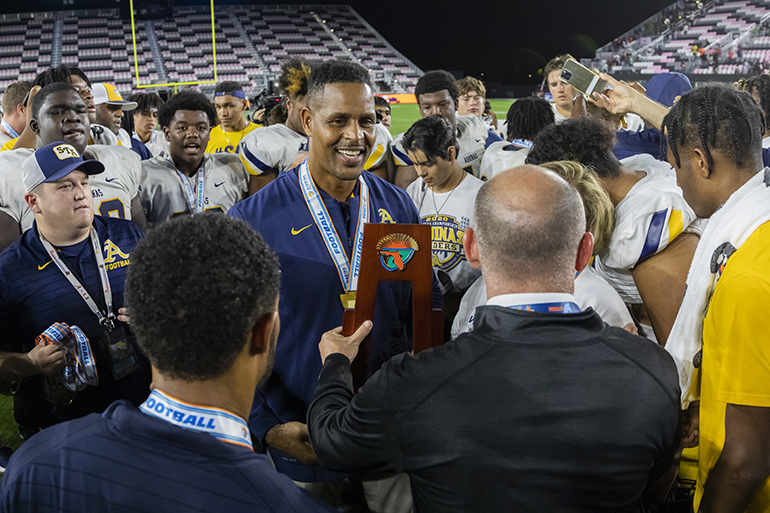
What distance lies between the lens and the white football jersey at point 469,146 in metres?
4.23

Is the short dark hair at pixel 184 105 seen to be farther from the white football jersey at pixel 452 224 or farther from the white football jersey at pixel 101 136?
the white football jersey at pixel 452 224

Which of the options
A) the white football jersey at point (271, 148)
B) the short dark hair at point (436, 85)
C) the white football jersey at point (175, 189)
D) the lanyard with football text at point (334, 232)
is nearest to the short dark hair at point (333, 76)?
the lanyard with football text at point (334, 232)

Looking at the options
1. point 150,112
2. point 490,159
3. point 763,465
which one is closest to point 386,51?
point 150,112

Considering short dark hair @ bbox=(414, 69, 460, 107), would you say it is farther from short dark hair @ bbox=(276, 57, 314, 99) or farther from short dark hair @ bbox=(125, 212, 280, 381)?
short dark hair @ bbox=(125, 212, 280, 381)

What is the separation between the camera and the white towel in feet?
4.85

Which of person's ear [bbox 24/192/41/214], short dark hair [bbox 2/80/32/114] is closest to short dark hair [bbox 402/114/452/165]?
person's ear [bbox 24/192/41/214]

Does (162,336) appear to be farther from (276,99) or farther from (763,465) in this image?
(276,99)

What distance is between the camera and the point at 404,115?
24484 millimetres

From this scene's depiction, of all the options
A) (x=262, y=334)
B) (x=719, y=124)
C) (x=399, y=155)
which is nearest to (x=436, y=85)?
(x=399, y=155)

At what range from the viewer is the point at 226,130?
239 inches

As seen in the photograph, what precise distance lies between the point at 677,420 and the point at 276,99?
5581 millimetres

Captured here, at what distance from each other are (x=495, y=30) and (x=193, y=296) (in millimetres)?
54512

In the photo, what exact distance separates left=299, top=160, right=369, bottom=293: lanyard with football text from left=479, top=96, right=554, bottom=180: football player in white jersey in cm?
220

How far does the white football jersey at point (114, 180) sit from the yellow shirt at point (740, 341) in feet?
10.8
